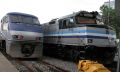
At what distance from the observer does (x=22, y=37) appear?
59.5 ft

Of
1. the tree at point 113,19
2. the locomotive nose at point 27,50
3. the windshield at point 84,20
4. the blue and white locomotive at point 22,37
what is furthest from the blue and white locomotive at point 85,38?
the tree at point 113,19

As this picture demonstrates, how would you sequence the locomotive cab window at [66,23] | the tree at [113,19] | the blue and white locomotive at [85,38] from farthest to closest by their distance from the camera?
the tree at [113,19]
the locomotive cab window at [66,23]
the blue and white locomotive at [85,38]

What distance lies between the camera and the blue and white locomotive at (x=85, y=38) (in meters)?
16.2

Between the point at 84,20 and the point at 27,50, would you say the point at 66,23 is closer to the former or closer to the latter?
the point at 84,20

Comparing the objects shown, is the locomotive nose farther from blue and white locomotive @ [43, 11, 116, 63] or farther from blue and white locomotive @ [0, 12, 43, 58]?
blue and white locomotive @ [43, 11, 116, 63]

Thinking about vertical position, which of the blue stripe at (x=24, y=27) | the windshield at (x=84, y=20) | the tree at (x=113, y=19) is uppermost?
the tree at (x=113, y=19)

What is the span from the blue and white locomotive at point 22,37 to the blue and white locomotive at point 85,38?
1.44m

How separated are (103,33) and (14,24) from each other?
511cm

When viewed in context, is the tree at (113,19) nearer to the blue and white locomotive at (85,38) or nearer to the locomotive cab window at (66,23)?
the locomotive cab window at (66,23)

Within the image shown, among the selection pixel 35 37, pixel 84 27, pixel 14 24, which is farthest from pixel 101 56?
pixel 14 24

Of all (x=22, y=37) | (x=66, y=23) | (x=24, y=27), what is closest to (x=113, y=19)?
(x=66, y=23)

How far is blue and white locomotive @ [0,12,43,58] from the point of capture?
18.1 m

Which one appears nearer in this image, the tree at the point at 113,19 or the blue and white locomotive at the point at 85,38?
the blue and white locomotive at the point at 85,38

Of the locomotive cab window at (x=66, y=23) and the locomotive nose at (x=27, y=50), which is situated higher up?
the locomotive cab window at (x=66, y=23)
